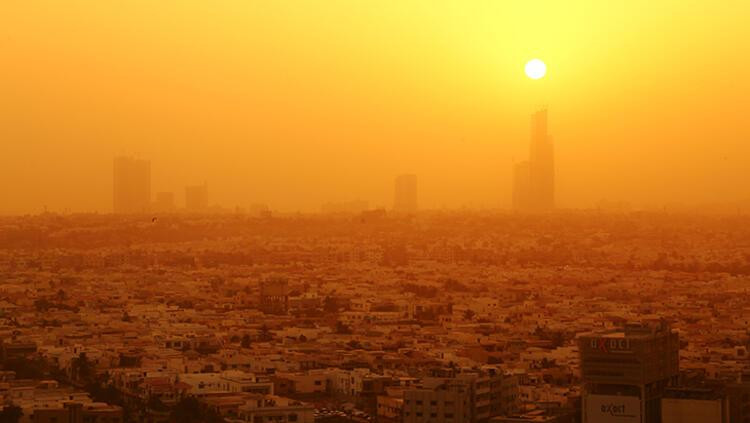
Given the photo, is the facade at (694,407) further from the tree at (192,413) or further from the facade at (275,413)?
the tree at (192,413)

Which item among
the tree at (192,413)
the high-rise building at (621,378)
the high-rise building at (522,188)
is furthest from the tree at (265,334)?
the high-rise building at (522,188)

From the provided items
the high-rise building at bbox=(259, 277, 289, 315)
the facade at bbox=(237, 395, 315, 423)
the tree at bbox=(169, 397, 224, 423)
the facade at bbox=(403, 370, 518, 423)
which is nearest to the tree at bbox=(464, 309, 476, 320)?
the high-rise building at bbox=(259, 277, 289, 315)

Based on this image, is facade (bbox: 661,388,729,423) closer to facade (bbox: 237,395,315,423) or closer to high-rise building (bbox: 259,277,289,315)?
facade (bbox: 237,395,315,423)

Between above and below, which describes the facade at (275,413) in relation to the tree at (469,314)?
below

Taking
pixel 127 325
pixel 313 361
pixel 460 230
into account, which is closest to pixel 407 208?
pixel 460 230

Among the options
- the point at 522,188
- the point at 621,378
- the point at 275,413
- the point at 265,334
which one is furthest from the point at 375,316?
the point at 522,188

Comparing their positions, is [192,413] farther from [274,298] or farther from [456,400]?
[274,298]

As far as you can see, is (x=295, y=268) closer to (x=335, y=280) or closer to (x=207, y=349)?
(x=335, y=280)

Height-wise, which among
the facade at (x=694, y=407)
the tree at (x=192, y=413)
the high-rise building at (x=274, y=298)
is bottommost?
the tree at (x=192, y=413)
